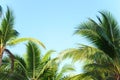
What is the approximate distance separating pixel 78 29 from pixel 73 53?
5.44ft

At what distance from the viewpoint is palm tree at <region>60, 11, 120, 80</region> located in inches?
664

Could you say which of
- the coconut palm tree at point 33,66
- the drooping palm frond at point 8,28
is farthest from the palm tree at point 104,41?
the coconut palm tree at point 33,66

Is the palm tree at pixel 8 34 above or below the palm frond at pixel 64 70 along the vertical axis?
above

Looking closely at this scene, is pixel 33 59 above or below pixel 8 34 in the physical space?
below

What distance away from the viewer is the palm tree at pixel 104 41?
16.9 meters

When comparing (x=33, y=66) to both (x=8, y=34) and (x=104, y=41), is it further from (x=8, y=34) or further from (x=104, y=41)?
(x=104, y=41)

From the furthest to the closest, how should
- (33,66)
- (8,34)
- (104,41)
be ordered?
(33,66) → (8,34) → (104,41)

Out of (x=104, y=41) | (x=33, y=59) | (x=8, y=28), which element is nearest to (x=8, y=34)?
(x=8, y=28)

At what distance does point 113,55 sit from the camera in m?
17.1

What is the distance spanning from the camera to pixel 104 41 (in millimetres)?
17328

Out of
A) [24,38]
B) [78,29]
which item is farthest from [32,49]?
[78,29]

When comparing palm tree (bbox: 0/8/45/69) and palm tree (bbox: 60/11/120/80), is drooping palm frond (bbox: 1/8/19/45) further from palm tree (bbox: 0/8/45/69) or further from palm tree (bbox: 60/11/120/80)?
palm tree (bbox: 60/11/120/80)

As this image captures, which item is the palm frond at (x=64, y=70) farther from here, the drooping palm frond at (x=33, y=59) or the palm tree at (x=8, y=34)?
the palm tree at (x=8, y=34)

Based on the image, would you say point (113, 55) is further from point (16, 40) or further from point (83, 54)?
point (16, 40)
